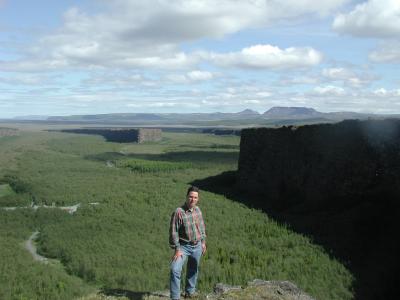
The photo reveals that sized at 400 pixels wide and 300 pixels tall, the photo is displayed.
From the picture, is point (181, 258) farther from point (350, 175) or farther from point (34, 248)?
point (350, 175)

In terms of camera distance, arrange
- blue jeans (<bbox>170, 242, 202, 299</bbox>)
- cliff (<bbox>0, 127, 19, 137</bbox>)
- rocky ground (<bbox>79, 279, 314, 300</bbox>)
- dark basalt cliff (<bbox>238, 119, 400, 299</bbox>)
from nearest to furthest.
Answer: blue jeans (<bbox>170, 242, 202, 299</bbox>) → rocky ground (<bbox>79, 279, 314, 300</bbox>) → dark basalt cliff (<bbox>238, 119, 400, 299</bbox>) → cliff (<bbox>0, 127, 19, 137</bbox>)

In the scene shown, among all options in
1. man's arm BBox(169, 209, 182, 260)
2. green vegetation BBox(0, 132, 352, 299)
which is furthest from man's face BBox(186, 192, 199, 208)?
green vegetation BBox(0, 132, 352, 299)

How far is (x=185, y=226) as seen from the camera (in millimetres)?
9328

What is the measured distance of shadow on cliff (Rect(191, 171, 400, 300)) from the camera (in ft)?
45.8

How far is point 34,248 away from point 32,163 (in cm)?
3520

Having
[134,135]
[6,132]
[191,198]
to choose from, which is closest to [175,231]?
[191,198]

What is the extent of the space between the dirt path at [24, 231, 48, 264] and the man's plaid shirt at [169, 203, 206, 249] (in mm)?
10437

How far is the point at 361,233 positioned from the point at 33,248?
12.7 metres

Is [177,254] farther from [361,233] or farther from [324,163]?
[324,163]

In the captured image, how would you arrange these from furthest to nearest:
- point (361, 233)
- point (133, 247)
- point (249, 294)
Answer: point (133, 247) < point (361, 233) < point (249, 294)

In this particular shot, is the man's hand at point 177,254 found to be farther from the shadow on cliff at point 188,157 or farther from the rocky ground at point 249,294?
the shadow on cliff at point 188,157

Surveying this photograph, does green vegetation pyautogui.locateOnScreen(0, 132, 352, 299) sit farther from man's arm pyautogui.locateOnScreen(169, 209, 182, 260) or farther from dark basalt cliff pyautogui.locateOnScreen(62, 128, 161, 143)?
dark basalt cliff pyautogui.locateOnScreen(62, 128, 161, 143)

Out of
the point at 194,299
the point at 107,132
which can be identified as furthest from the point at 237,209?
the point at 107,132

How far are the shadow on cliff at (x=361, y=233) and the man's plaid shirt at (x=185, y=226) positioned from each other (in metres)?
6.08
